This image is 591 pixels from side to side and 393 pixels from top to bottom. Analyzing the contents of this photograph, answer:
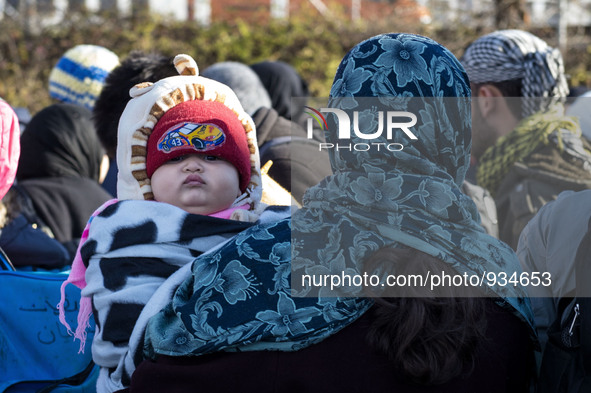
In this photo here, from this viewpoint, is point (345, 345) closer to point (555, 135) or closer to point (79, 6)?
point (555, 135)

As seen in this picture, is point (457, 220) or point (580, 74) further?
point (580, 74)

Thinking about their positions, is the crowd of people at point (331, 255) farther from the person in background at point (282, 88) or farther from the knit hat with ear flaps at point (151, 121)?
the person in background at point (282, 88)

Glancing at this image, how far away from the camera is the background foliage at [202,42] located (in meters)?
11.6

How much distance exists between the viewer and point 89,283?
2.12 m

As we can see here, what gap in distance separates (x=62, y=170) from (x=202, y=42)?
27.0ft

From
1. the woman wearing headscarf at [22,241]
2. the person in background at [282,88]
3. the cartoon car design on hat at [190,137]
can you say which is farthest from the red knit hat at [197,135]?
the person in background at [282,88]

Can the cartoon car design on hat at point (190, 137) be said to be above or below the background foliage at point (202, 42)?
above

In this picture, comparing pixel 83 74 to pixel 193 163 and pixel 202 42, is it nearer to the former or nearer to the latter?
pixel 193 163

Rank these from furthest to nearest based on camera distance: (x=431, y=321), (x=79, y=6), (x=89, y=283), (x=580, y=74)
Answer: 1. (x=79, y=6)
2. (x=580, y=74)
3. (x=89, y=283)
4. (x=431, y=321)

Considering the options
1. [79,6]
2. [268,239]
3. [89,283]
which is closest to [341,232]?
[268,239]

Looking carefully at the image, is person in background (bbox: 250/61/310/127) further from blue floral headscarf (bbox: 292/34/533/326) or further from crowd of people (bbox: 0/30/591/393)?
blue floral headscarf (bbox: 292/34/533/326)

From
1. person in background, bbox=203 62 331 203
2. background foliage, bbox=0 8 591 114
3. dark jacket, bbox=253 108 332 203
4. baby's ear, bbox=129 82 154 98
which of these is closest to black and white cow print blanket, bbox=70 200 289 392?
baby's ear, bbox=129 82 154 98

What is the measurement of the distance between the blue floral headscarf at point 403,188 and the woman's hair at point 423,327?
4 cm

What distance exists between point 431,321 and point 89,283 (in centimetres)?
98
